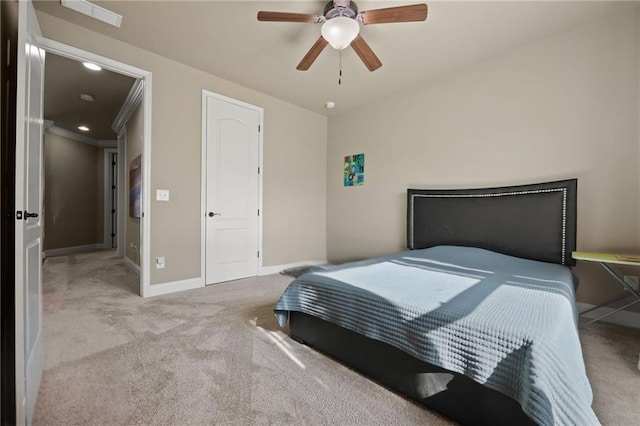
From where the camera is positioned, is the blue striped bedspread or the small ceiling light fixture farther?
the small ceiling light fixture

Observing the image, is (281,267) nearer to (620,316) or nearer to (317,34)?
(317,34)

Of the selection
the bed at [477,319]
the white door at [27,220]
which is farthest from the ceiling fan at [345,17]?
the bed at [477,319]

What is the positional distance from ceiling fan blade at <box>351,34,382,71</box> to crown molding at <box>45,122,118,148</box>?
20.2 feet

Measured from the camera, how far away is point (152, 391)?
1414 millimetres

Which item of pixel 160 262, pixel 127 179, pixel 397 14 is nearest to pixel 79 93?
pixel 127 179

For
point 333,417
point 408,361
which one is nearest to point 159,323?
point 333,417

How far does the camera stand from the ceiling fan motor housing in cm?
207

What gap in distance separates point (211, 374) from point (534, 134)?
335 cm

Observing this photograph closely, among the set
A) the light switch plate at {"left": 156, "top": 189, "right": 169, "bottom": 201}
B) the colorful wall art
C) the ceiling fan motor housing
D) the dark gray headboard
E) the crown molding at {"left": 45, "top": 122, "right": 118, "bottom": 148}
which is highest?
the crown molding at {"left": 45, "top": 122, "right": 118, "bottom": 148}

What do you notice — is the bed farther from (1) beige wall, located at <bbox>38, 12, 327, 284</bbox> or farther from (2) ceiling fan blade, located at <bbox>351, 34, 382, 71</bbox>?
(1) beige wall, located at <bbox>38, 12, 327, 284</bbox>

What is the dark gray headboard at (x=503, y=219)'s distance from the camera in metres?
2.40

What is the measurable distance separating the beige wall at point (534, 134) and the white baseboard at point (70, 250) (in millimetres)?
6164

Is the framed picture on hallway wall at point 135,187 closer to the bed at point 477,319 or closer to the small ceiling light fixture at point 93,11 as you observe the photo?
the small ceiling light fixture at point 93,11

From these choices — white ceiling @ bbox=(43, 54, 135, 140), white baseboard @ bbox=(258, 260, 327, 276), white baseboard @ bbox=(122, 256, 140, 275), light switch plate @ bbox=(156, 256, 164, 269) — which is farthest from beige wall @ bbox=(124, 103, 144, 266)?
white baseboard @ bbox=(258, 260, 327, 276)
